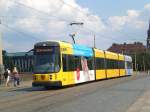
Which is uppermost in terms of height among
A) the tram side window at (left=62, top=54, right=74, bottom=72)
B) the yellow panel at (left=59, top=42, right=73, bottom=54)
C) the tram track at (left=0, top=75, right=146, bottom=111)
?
the yellow panel at (left=59, top=42, right=73, bottom=54)

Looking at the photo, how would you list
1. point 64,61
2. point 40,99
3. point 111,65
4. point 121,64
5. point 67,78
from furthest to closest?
point 121,64 < point 111,65 < point 67,78 < point 64,61 < point 40,99

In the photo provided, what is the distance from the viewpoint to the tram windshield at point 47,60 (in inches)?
1304

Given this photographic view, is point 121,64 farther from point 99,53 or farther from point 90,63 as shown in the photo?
point 90,63

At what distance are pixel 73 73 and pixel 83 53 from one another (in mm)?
4521

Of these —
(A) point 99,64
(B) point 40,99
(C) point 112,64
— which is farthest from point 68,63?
(C) point 112,64

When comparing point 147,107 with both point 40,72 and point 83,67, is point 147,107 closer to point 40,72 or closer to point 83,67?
point 40,72

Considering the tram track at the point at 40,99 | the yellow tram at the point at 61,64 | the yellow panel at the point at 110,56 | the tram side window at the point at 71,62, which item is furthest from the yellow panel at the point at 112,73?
the tram track at the point at 40,99

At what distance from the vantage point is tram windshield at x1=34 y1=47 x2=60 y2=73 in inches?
1304

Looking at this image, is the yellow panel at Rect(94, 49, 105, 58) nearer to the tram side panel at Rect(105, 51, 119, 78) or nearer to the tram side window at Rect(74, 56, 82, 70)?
the tram side panel at Rect(105, 51, 119, 78)

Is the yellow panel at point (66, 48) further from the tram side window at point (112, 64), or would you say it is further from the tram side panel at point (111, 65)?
the tram side window at point (112, 64)

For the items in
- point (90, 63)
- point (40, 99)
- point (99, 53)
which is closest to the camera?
point (40, 99)

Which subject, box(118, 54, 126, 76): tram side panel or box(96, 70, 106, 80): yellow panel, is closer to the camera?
box(96, 70, 106, 80): yellow panel

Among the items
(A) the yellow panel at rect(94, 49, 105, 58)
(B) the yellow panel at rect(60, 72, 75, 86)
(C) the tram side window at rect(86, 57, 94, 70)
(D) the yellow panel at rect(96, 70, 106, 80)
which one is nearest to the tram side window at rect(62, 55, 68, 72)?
(B) the yellow panel at rect(60, 72, 75, 86)

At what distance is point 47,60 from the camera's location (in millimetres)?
33312
